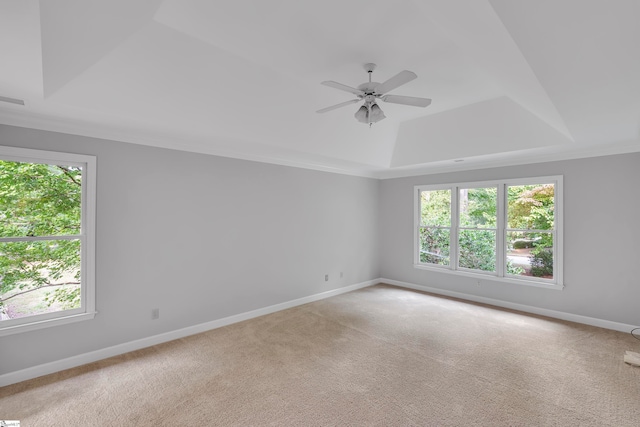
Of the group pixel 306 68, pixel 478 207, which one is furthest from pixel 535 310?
pixel 306 68

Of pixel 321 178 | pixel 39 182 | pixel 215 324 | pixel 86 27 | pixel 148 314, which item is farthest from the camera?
pixel 321 178

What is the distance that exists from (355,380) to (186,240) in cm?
258

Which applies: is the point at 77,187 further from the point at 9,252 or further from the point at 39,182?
the point at 9,252

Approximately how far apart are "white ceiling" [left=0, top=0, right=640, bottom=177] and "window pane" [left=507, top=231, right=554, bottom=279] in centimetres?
140

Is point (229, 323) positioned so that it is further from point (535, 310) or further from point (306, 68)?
point (535, 310)

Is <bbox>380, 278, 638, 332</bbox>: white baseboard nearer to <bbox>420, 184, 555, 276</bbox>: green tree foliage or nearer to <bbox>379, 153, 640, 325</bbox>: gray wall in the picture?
<bbox>379, 153, 640, 325</bbox>: gray wall

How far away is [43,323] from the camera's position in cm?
285

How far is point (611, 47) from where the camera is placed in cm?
163

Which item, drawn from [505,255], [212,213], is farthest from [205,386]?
[505,255]

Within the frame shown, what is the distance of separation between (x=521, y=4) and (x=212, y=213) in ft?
12.1

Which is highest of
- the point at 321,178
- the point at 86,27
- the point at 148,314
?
the point at 86,27

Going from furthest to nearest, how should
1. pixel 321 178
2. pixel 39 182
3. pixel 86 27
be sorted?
pixel 321 178 → pixel 39 182 → pixel 86 27

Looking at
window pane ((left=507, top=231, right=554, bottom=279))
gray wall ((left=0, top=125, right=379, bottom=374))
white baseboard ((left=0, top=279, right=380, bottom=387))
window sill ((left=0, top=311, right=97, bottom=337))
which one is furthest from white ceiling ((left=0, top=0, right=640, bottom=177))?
white baseboard ((left=0, top=279, right=380, bottom=387))

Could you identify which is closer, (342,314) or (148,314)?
(148,314)
